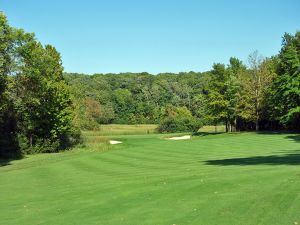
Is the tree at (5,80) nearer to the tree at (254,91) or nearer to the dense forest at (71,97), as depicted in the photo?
the dense forest at (71,97)

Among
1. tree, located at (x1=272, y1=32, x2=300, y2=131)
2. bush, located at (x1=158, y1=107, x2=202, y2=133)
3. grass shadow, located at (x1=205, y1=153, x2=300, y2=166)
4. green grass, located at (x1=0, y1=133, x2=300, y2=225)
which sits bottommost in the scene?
green grass, located at (x1=0, y1=133, x2=300, y2=225)

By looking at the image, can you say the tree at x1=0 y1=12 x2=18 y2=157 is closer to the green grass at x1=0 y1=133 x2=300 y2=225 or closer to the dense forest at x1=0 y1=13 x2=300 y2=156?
the dense forest at x1=0 y1=13 x2=300 y2=156

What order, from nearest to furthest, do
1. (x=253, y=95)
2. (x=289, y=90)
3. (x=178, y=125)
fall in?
(x=289, y=90), (x=253, y=95), (x=178, y=125)

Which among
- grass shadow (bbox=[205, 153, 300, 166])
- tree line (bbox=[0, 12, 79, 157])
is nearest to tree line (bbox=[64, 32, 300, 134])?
tree line (bbox=[0, 12, 79, 157])

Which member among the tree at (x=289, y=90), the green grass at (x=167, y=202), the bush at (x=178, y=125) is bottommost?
the green grass at (x=167, y=202)

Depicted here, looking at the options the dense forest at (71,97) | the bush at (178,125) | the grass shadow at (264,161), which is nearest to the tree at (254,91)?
the dense forest at (71,97)

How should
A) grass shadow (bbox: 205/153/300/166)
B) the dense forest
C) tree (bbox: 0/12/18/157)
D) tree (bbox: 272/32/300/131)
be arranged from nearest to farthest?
grass shadow (bbox: 205/153/300/166) < tree (bbox: 0/12/18/157) < the dense forest < tree (bbox: 272/32/300/131)

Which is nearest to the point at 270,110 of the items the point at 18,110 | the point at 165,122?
the point at 165,122

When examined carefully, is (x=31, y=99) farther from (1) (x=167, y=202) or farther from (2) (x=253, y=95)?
(2) (x=253, y=95)

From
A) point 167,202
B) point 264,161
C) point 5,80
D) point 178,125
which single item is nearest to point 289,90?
point 264,161

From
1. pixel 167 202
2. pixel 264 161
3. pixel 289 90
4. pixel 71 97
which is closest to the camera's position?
pixel 167 202

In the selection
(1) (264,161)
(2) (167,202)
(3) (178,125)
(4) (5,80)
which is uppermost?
(4) (5,80)

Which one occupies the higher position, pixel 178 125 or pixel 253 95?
pixel 253 95

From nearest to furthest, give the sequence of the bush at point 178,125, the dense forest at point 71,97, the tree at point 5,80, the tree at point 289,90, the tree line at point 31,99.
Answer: the tree at point 5,80
the tree line at point 31,99
the dense forest at point 71,97
the tree at point 289,90
the bush at point 178,125
